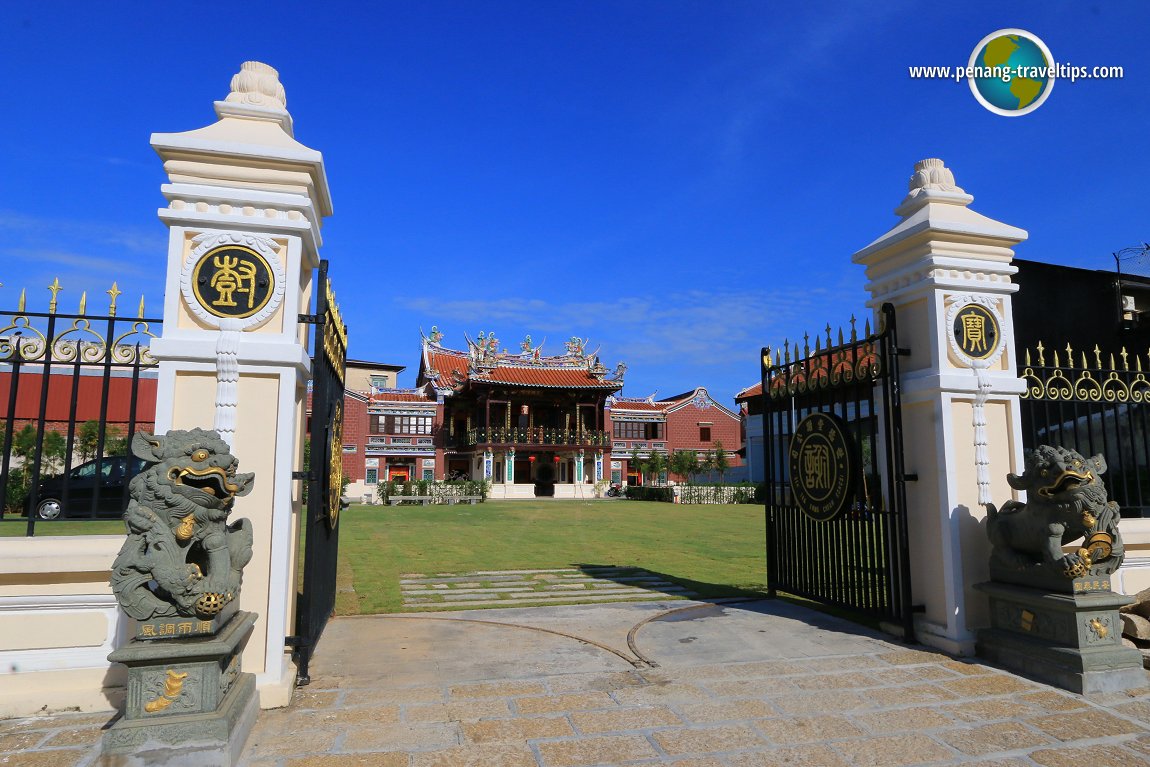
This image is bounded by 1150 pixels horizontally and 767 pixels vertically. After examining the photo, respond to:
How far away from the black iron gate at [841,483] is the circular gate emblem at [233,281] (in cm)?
437

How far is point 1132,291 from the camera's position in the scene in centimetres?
1410

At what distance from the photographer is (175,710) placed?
3027 mm

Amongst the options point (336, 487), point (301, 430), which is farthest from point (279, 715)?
point (336, 487)

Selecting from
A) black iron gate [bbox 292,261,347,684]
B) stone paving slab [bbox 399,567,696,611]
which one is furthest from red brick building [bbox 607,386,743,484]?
black iron gate [bbox 292,261,347,684]

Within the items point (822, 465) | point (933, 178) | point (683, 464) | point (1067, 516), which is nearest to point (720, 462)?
point (683, 464)

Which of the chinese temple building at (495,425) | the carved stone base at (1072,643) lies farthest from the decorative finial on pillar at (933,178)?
the chinese temple building at (495,425)

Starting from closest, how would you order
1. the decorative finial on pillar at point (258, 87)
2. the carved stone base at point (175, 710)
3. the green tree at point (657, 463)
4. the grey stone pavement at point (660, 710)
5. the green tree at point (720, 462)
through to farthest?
the carved stone base at point (175, 710), the grey stone pavement at point (660, 710), the decorative finial on pillar at point (258, 87), the green tree at point (720, 462), the green tree at point (657, 463)

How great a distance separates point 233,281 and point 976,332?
213 inches

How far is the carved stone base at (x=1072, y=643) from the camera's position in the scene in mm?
4043

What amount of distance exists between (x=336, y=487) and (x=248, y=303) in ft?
6.44

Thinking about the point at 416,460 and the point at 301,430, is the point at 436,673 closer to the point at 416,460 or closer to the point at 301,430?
the point at 301,430

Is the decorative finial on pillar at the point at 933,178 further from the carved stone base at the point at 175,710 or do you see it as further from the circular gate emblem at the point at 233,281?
the carved stone base at the point at 175,710

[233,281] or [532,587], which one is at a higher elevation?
[233,281]

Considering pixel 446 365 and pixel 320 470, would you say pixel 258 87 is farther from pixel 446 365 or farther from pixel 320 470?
pixel 446 365
